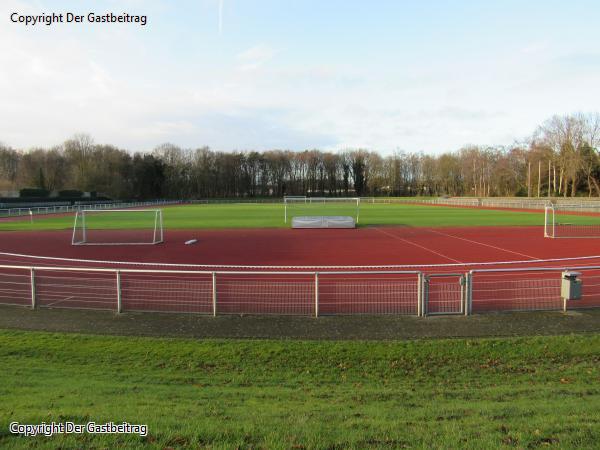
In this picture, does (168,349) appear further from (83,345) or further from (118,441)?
(118,441)

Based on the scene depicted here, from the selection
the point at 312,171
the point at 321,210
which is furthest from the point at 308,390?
the point at 312,171

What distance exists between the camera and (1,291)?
40.5 feet

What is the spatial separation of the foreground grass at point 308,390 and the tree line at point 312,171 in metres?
91.0

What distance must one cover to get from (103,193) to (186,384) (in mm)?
97583

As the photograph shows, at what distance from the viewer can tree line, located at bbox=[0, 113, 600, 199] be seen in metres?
90.6

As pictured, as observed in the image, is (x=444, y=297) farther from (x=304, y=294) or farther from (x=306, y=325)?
(x=306, y=325)

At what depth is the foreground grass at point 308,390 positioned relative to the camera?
13.5 feet

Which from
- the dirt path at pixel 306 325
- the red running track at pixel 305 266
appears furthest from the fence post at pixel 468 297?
the red running track at pixel 305 266

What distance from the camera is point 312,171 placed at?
14062cm

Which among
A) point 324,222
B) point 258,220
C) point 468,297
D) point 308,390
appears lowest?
point 308,390

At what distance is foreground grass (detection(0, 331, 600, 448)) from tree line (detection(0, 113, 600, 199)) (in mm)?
91026

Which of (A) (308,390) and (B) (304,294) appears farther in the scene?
(B) (304,294)

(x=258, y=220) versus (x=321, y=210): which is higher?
(x=321, y=210)

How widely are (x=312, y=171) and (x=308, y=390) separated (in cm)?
13584
